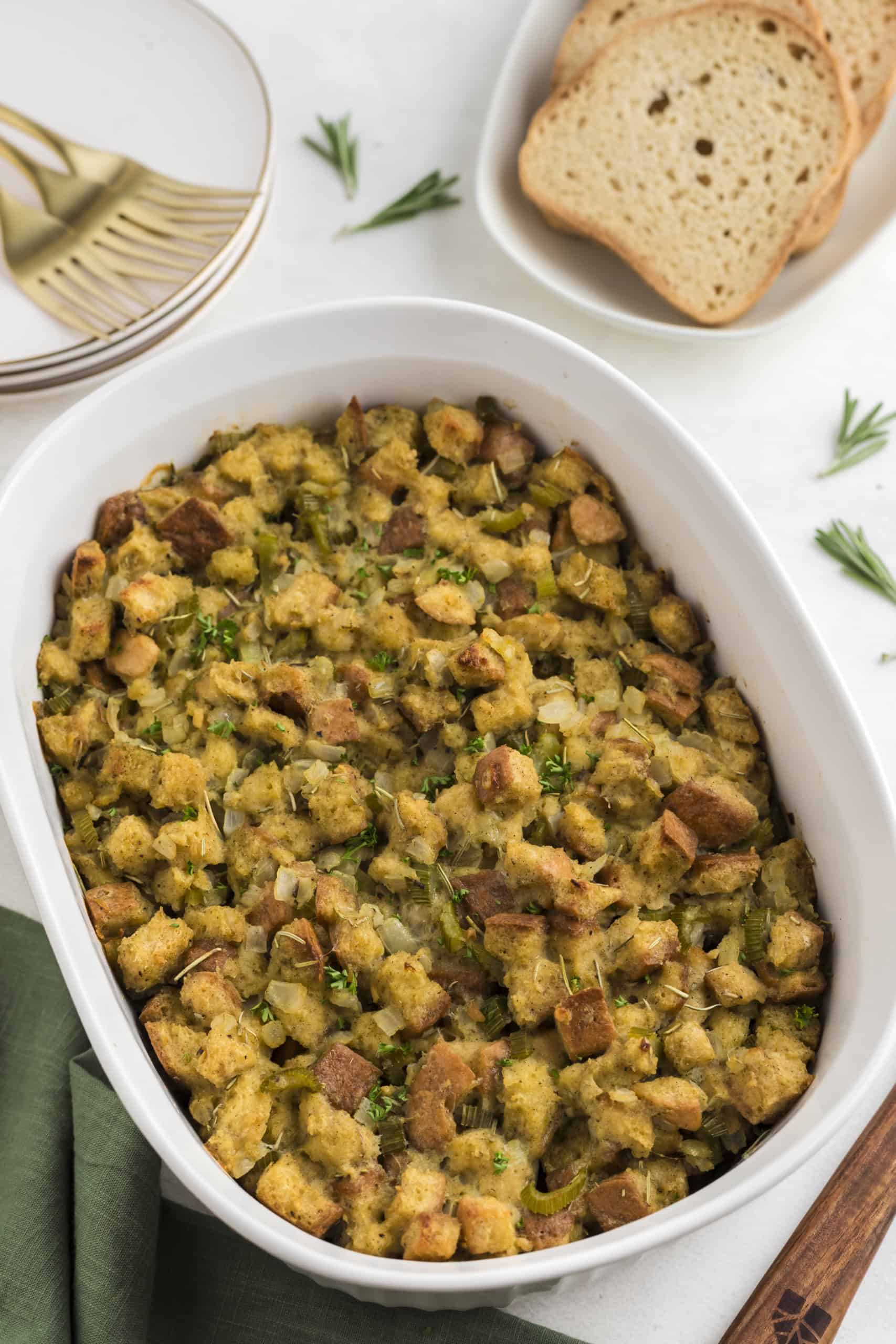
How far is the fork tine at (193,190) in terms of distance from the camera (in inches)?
110

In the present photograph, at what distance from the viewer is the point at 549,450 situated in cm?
254

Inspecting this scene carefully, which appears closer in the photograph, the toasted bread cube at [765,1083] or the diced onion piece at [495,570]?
the toasted bread cube at [765,1083]

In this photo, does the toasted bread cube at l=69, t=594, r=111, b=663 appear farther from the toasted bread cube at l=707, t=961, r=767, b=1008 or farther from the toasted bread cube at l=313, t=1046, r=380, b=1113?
the toasted bread cube at l=707, t=961, r=767, b=1008

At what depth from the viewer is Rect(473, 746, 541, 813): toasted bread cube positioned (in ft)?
6.90

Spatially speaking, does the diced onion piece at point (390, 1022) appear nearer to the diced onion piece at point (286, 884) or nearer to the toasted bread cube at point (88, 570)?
the diced onion piece at point (286, 884)

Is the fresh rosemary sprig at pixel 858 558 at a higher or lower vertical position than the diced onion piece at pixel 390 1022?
higher

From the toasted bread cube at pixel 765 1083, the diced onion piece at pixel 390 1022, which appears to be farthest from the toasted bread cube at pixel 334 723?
the toasted bread cube at pixel 765 1083

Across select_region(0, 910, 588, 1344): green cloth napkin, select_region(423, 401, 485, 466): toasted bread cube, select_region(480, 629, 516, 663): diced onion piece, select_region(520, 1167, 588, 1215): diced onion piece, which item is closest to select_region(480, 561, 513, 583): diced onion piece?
select_region(480, 629, 516, 663): diced onion piece

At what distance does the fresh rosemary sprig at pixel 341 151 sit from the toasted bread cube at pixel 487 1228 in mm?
2263

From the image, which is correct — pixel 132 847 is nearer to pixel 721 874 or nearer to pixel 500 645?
pixel 500 645

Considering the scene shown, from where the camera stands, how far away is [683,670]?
2307 millimetres

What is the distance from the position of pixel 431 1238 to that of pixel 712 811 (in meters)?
0.83

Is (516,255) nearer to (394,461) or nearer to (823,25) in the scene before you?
(394,461)

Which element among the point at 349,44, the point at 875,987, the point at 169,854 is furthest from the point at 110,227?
the point at 875,987
